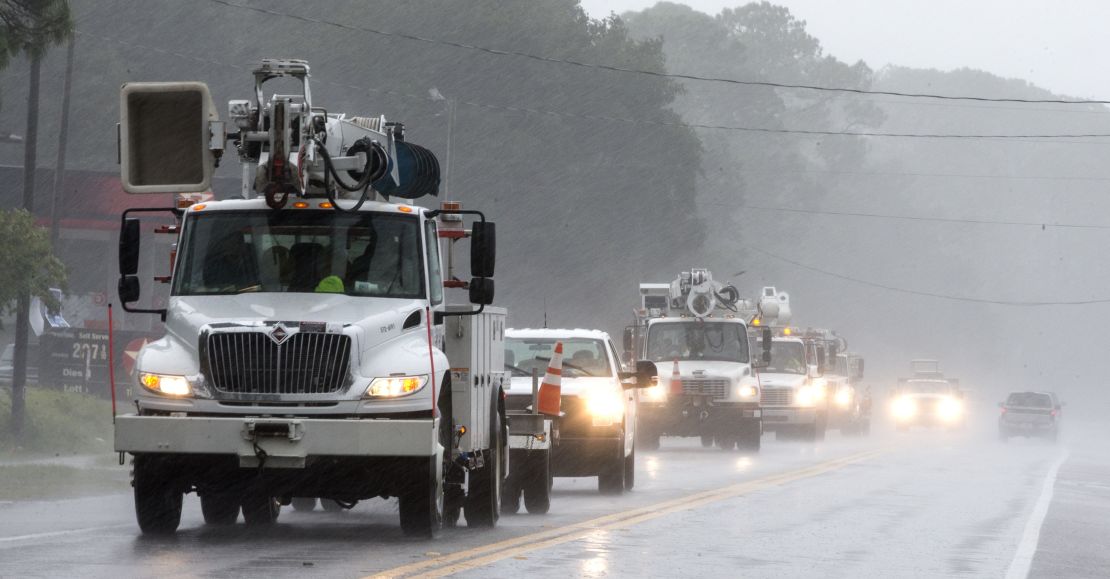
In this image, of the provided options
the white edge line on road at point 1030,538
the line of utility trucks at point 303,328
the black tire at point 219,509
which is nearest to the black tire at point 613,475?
the line of utility trucks at point 303,328

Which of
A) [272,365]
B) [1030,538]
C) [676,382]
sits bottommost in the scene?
[1030,538]

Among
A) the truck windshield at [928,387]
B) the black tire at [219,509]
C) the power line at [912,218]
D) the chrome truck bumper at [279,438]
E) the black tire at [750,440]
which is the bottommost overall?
the black tire at [219,509]

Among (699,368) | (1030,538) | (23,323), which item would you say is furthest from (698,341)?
(1030,538)

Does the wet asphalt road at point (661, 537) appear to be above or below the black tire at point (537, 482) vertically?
below

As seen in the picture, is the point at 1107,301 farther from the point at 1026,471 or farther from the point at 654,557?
the point at 654,557

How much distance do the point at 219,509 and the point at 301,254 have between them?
2.60 metres

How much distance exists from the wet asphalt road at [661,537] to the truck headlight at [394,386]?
1.07m

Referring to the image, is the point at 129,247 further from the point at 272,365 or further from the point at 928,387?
the point at 928,387

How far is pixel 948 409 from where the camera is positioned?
55281 mm

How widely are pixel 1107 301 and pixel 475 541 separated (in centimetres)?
15149

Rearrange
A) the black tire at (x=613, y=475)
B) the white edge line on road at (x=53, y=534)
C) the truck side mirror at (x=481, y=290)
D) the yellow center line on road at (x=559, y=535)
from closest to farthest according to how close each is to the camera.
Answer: the yellow center line on road at (x=559, y=535) < the truck side mirror at (x=481, y=290) < the white edge line on road at (x=53, y=534) < the black tire at (x=613, y=475)

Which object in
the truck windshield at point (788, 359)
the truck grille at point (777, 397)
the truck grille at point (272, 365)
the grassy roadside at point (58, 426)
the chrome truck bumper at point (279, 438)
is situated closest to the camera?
the chrome truck bumper at point (279, 438)

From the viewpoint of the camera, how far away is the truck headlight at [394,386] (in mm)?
12500

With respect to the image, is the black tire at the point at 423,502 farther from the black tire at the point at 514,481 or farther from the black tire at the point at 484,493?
the black tire at the point at 514,481
